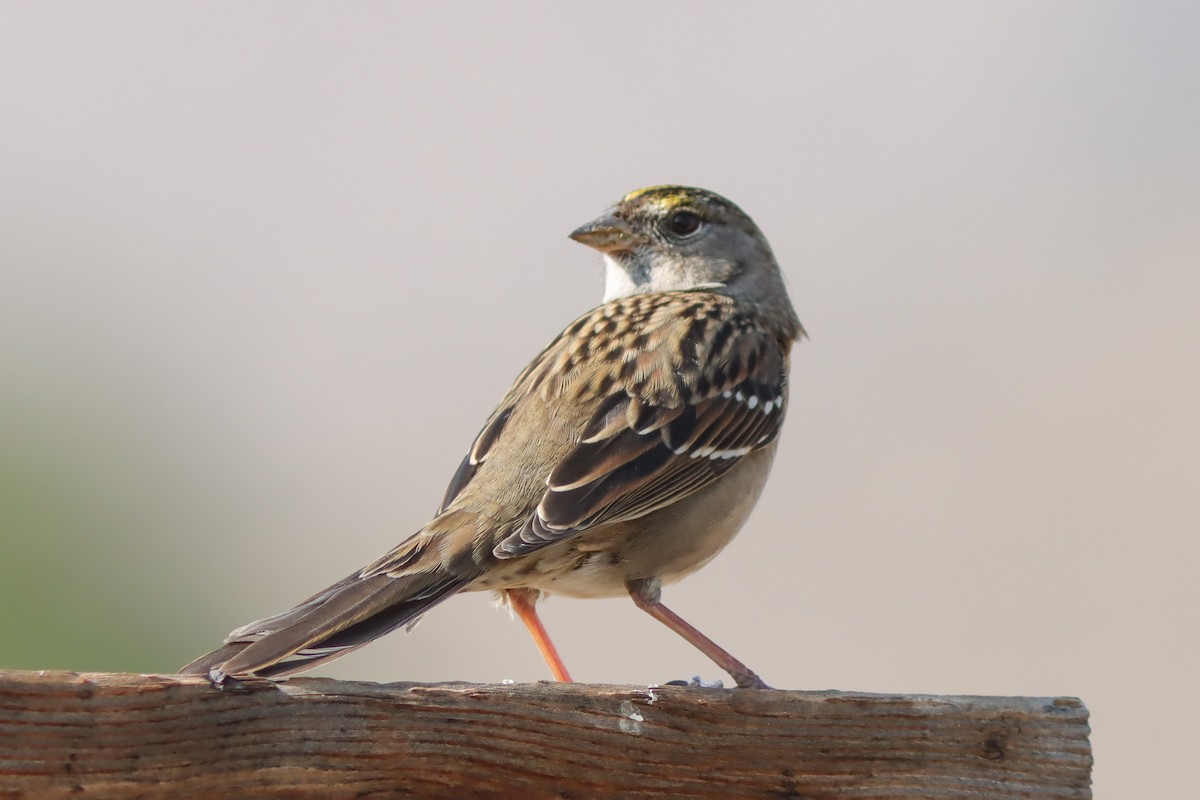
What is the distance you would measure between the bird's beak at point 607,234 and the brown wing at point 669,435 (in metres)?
0.65

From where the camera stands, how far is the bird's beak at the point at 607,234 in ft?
16.4

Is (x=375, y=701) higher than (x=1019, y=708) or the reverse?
the reverse

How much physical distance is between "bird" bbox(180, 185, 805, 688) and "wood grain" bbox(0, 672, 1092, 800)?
29 centimetres

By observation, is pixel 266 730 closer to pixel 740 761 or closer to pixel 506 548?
pixel 740 761

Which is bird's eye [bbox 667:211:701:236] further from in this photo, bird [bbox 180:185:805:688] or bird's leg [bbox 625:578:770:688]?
bird's leg [bbox 625:578:770:688]

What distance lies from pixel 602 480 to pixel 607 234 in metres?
1.66

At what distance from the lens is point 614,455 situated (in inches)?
147

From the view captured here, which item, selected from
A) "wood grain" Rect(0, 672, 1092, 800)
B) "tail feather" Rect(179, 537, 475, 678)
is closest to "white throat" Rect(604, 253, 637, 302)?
"tail feather" Rect(179, 537, 475, 678)

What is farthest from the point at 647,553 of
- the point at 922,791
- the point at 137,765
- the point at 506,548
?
the point at 137,765

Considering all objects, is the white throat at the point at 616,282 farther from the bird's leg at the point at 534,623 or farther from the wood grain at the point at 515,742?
the wood grain at the point at 515,742

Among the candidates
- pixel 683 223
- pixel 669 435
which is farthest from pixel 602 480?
pixel 683 223

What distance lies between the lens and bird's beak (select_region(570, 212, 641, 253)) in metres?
5.01

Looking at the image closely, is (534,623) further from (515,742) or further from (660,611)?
(515,742)

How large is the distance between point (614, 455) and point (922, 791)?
1.38 metres
